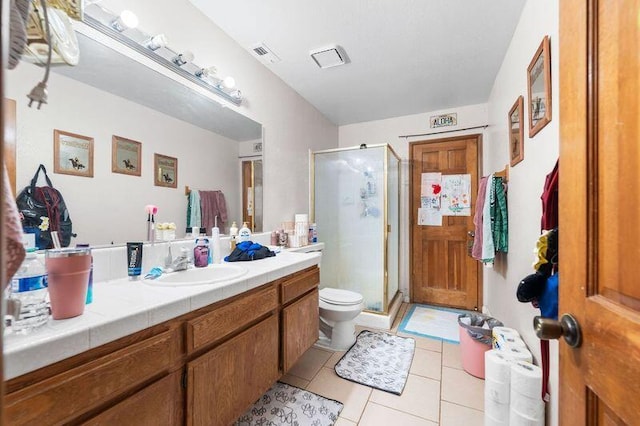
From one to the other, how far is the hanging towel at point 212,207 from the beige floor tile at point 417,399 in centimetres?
152

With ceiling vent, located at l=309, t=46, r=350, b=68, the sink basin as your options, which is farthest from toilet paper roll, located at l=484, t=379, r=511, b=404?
ceiling vent, located at l=309, t=46, r=350, b=68

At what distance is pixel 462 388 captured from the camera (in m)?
→ 1.74

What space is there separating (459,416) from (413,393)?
271 millimetres

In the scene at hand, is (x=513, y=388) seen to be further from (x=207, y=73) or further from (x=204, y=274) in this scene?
(x=207, y=73)

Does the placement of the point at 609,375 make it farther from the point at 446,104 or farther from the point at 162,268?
the point at 446,104

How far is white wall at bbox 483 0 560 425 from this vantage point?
1196 millimetres

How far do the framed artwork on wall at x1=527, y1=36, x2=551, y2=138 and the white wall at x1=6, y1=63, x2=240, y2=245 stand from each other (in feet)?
6.22

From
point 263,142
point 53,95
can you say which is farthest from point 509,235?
point 53,95

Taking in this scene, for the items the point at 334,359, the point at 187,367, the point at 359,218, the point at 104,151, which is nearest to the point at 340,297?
the point at 334,359

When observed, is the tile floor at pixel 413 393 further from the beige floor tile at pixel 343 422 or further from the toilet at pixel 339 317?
the toilet at pixel 339 317

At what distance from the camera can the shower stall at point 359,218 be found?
282cm

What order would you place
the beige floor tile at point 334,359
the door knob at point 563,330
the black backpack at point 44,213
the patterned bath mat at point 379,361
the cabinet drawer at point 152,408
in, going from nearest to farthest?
the door knob at point 563,330 < the cabinet drawer at point 152,408 < the black backpack at point 44,213 < the patterned bath mat at point 379,361 < the beige floor tile at point 334,359

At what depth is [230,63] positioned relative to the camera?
1929mm

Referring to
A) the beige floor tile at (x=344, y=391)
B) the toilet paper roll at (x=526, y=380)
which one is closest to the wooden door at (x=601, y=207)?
the toilet paper roll at (x=526, y=380)
